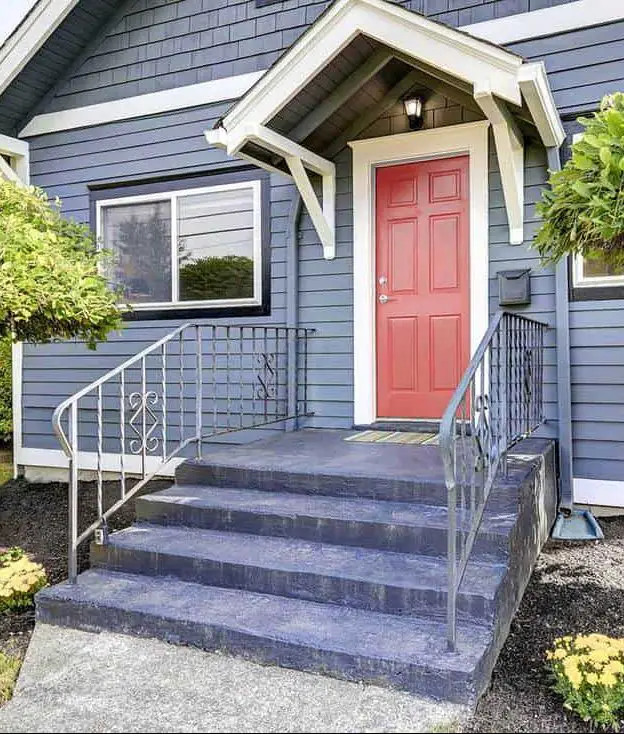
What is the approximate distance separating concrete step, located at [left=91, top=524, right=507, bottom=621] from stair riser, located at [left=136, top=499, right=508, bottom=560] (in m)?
0.04

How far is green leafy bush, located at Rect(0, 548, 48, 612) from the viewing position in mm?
3078

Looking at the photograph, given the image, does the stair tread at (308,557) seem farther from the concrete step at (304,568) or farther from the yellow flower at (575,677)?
the yellow flower at (575,677)

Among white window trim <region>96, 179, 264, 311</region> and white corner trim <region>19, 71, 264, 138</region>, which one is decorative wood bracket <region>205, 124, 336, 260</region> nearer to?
white window trim <region>96, 179, 264, 311</region>

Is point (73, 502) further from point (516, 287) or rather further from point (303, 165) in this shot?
point (516, 287)

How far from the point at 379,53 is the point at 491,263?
1.58m

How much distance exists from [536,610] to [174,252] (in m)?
4.00

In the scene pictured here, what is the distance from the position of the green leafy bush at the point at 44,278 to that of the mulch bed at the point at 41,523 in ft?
4.25

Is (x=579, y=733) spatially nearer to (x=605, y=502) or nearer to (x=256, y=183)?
(x=605, y=502)

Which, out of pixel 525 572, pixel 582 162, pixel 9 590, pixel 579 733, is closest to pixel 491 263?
pixel 582 162

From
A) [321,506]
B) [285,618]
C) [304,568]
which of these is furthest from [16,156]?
[285,618]

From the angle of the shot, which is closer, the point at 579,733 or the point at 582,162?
the point at 579,733

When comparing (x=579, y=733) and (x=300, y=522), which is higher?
(x=300, y=522)

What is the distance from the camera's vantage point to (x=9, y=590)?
3.06 metres

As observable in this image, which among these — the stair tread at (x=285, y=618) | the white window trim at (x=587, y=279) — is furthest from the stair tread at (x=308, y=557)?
the white window trim at (x=587, y=279)
